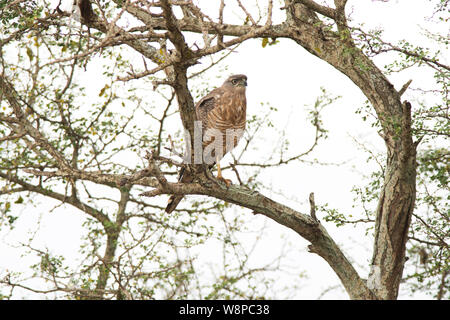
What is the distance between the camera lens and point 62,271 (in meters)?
8.20

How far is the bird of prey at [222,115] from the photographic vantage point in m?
6.28

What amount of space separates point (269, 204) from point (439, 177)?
7.59 ft

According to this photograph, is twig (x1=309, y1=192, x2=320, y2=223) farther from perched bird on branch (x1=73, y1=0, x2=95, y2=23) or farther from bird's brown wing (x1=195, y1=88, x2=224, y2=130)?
perched bird on branch (x1=73, y1=0, x2=95, y2=23)

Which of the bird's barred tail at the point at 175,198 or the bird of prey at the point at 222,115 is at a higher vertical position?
the bird of prey at the point at 222,115

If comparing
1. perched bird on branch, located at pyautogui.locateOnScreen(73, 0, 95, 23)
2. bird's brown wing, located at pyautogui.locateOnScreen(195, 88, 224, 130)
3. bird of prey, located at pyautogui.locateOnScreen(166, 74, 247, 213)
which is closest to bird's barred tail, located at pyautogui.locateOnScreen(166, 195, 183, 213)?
bird of prey, located at pyautogui.locateOnScreen(166, 74, 247, 213)

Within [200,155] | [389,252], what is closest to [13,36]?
[200,155]

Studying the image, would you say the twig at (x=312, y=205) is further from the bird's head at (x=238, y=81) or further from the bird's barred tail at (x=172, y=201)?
the bird's head at (x=238, y=81)

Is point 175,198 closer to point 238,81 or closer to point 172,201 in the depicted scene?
point 172,201

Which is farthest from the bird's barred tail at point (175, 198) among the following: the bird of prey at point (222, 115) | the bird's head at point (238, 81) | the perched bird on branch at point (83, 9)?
the perched bird on branch at point (83, 9)

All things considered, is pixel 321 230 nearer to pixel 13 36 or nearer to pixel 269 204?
pixel 269 204

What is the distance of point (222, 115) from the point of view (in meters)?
6.29

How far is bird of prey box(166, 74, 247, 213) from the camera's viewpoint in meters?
6.28

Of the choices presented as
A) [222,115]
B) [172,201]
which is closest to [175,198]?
[172,201]

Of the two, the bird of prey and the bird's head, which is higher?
the bird's head
